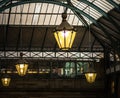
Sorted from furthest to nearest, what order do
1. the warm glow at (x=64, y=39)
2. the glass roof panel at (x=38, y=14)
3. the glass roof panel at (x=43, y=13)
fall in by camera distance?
the glass roof panel at (x=38, y=14)
the glass roof panel at (x=43, y=13)
the warm glow at (x=64, y=39)

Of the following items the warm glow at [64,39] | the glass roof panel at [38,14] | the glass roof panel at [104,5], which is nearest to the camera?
the warm glow at [64,39]

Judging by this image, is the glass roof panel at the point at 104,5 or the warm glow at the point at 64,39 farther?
the glass roof panel at the point at 104,5

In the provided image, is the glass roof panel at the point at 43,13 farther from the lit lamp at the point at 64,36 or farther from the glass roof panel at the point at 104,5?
the lit lamp at the point at 64,36

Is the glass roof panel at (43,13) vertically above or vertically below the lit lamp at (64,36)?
above

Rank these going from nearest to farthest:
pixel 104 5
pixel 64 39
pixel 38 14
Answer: pixel 64 39 → pixel 104 5 → pixel 38 14

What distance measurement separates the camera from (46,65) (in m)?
35.8

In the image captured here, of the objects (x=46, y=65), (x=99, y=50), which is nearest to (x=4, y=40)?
(x=46, y=65)

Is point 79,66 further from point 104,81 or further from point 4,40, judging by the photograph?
point 4,40

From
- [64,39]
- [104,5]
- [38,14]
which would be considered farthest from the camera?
[38,14]

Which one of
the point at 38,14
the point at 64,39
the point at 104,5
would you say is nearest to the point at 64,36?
the point at 64,39

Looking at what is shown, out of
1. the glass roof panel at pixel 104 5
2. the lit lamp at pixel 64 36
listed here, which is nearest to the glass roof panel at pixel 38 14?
the glass roof panel at pixel 104 5

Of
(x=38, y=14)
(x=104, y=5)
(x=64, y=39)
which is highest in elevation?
(x=38, y=14)

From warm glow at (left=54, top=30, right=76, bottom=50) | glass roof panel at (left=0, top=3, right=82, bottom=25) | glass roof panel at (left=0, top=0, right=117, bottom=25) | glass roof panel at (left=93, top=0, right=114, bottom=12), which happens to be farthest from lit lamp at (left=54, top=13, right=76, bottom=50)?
glass roof panel at (left=0, top=3, right=82, bottom=25)

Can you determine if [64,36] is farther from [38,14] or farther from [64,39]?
[38,14]
